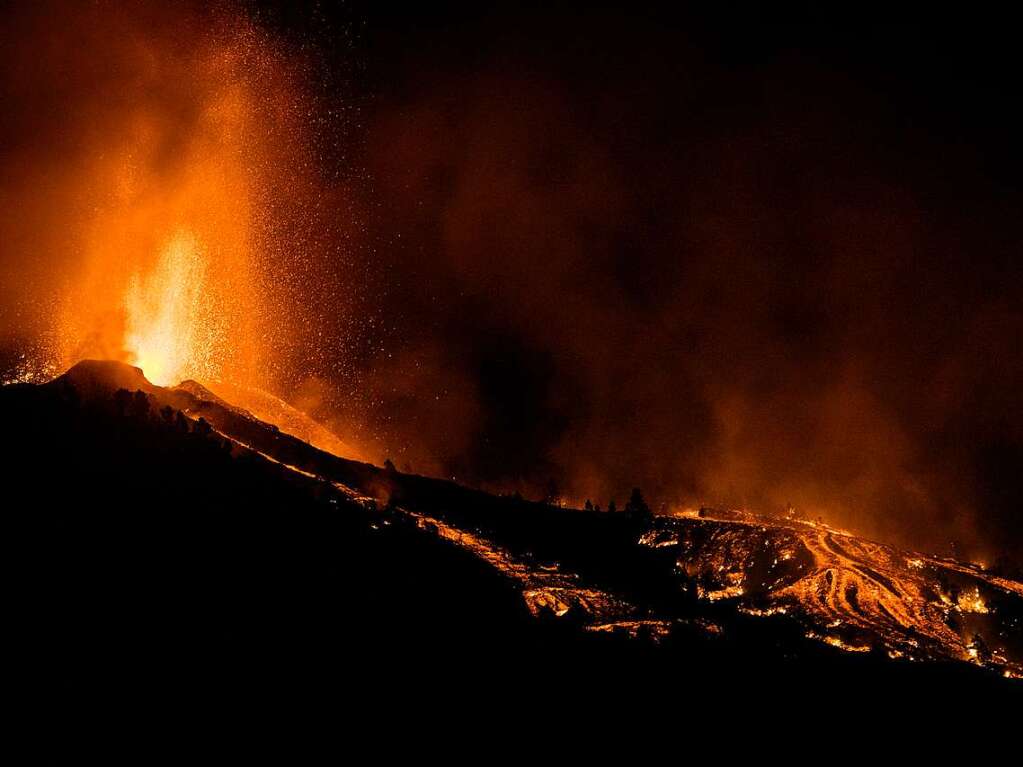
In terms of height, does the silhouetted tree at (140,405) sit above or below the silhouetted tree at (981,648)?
below

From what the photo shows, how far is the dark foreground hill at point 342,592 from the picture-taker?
38.0 m

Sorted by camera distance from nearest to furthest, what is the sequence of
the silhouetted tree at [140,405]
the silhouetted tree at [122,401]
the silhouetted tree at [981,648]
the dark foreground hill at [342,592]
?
the dark foreground hill at [342,592]
the silhouetted tree at [981,648]
the silhouetted tree at [140,405]
the silhouetted tree at [122,401]

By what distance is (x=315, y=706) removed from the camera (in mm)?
35562

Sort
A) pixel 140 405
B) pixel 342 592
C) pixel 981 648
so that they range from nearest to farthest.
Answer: pixel 342 592
pixel 981 648
pixel 140 405

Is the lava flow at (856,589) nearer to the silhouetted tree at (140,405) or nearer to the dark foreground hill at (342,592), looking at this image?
the dark foreground hill at (342,592)

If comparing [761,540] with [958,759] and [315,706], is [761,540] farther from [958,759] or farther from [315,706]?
[315,706]

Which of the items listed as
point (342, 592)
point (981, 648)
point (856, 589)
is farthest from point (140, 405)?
point (981, 648)

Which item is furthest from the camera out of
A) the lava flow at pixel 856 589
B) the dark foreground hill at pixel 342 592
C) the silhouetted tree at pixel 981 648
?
the silhouetted tree at pixel 981 648

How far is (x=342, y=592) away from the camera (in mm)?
47875

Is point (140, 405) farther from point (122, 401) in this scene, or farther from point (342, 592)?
point (342, 592)

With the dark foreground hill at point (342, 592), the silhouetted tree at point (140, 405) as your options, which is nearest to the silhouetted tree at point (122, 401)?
the dark foreground hill at point (342, 592)

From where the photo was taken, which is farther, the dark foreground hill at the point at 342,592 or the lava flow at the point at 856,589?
the lava flow at the point at 856,589

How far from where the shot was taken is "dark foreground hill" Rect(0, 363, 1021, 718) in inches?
1497

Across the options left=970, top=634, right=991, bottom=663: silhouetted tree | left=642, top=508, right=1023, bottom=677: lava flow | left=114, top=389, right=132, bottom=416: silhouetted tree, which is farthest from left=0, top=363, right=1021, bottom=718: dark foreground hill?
left=642, top=508, right=1023, bottom=677: lava flow
